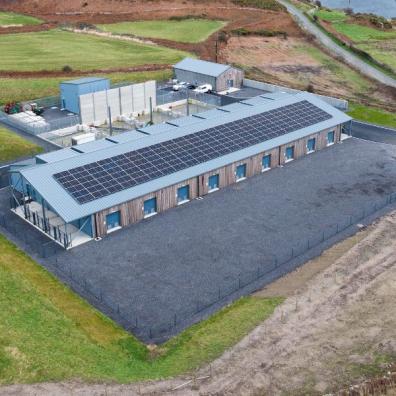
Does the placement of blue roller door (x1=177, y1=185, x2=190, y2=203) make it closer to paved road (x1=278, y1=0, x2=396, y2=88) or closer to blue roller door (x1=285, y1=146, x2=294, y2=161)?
blue roller door (x1=285, y1=146, x2=294, y2=161)

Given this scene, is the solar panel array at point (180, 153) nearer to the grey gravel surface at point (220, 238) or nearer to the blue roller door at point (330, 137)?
the blue roller door at point (330, 137)

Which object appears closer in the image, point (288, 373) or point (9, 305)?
point (288, 373)

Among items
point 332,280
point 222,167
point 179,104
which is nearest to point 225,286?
point 332,280

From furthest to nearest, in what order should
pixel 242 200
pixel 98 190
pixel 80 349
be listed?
pixel 242 200 < pixel 98 190 < pixel 80 349

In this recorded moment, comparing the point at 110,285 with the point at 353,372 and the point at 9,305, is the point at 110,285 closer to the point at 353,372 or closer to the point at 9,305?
the point at 9,305

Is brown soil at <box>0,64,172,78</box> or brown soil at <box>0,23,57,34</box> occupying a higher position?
brown soil at <box>0,23,57,34</box>

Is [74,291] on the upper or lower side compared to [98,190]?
lower

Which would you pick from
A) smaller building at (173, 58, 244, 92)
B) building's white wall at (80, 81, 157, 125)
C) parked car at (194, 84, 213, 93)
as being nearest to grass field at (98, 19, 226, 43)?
smaller building at (173, 58, 244, 92)
